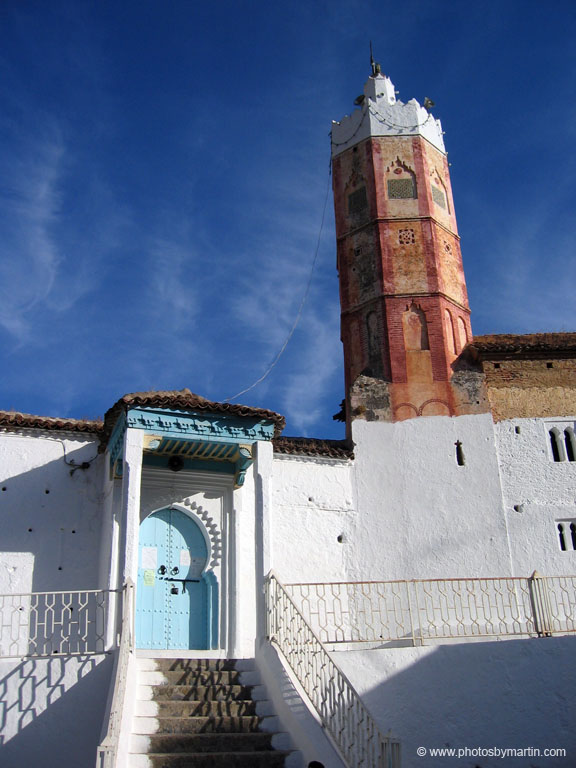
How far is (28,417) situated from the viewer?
41.4 ft

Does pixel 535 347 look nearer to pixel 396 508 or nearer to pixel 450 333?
pixel 450 333

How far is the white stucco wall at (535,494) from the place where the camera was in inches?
554

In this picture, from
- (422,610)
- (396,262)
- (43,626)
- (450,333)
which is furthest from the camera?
(396,262)

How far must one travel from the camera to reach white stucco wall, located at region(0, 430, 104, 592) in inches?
472

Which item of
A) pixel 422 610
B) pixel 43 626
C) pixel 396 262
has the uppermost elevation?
pixel 396 262

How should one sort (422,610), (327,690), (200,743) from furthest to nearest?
(422,610)
(327,690)
(200,743)

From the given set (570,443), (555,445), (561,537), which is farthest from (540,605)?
(570,443)

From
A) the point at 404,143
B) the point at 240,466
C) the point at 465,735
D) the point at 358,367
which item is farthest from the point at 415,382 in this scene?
the point at 465,735

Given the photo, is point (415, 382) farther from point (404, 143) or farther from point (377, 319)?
point (404, 143)

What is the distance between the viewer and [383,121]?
17.7 meters

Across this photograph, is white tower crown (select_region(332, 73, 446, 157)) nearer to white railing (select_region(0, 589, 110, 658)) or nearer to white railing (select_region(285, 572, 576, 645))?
white railing (select_region(285, 572, 576, 645))

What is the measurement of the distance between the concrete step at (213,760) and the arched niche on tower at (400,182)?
11760mm

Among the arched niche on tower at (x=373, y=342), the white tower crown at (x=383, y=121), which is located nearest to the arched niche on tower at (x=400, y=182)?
the white tower crown at (x=383, y=121)

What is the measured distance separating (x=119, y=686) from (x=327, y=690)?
2.18m
